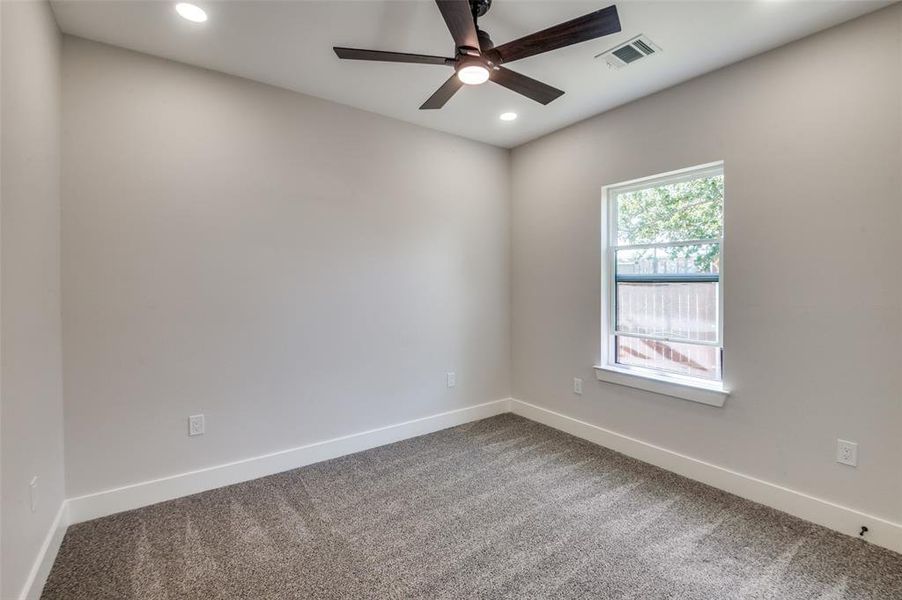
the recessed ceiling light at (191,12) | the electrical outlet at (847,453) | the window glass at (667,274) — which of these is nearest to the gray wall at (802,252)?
the electrical outlet at (847,453)

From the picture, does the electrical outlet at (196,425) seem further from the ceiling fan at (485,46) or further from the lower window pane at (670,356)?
the lower window pane at (670,356)

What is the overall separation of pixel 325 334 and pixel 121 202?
145 centimetres

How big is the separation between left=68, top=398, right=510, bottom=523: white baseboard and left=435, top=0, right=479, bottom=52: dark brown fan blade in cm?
273

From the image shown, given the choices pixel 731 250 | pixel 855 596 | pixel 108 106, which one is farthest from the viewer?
pixel 731 250

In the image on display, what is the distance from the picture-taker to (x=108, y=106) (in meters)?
2.29

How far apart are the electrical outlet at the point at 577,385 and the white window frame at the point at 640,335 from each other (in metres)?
0.21

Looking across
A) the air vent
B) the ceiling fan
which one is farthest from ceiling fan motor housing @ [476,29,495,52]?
the air vent

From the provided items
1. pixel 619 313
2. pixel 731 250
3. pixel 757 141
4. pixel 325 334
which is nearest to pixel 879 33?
pixel 757 141

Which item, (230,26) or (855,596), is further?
(230,26)

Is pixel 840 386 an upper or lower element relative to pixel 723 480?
upper

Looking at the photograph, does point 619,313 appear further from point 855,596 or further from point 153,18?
point 153,18

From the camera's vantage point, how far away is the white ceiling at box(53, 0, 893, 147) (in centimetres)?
200

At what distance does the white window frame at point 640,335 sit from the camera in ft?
8.63

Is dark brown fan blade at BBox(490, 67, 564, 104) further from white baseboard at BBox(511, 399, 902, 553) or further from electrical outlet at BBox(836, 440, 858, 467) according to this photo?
white baseboard at BBox(511, 399, 902, 553)
